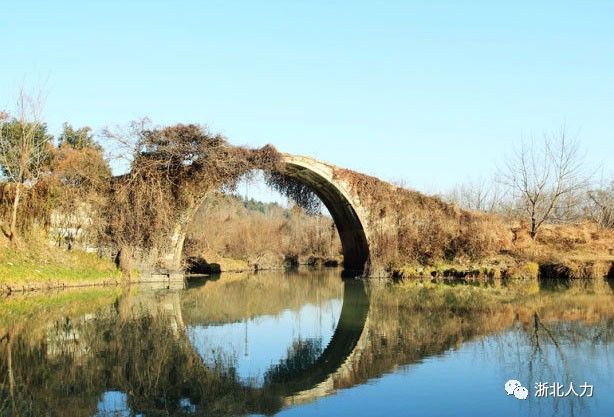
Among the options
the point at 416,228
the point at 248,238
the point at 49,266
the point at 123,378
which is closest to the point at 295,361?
the point at 123,378

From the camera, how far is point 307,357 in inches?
374

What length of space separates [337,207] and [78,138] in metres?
12.1

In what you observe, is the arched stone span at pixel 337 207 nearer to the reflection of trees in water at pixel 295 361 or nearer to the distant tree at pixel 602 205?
the reflection of trees in water at pixel 295 361

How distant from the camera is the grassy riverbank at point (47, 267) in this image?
59.2 ft

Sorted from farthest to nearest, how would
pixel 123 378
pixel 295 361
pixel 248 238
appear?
pixel 248 238, pixel 295 361, pixel 123 378

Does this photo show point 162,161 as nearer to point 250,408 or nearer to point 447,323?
point 447,323

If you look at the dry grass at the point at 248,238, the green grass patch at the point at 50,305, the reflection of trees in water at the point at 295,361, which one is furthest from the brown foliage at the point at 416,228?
the reflection of trees in water at the point at 295,361

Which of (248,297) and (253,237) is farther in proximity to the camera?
(253,237)

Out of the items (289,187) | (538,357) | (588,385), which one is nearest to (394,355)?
(538,357)

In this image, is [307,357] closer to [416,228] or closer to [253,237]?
[416,228]

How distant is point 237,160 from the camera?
76.5 ft

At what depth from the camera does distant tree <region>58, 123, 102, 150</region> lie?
2577 centimetres

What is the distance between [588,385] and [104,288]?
15.9 metres

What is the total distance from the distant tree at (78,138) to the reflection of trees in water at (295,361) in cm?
1708
